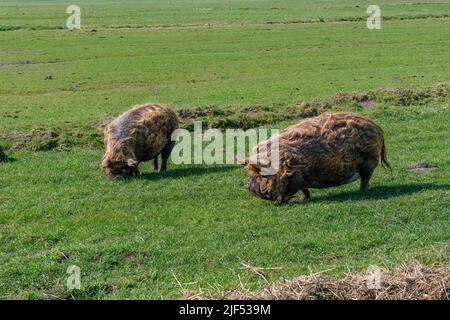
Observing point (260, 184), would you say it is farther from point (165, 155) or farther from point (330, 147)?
point (165, 155)

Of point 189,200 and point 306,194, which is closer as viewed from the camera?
point 306,194

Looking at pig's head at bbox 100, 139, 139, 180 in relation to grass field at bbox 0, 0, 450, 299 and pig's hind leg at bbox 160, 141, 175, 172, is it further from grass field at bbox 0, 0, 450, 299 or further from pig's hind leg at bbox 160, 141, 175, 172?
pig's hind leg at bbox 160, 141, 175, 172

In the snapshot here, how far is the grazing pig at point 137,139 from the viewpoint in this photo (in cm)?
1891

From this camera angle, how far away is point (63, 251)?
524 inches

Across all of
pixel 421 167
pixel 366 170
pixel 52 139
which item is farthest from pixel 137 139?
pixel 421 167

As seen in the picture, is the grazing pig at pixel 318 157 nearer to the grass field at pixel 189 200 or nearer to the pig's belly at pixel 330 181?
the pig's belly at pixel 330 181

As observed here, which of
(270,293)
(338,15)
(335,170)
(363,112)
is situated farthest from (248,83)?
(338,15)

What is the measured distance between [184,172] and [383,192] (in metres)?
6.05

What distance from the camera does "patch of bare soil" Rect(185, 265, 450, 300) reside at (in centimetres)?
928

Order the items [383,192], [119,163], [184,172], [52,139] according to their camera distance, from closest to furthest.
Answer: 1. [383,192]
2. [119,163]
3. [184,172]
4. [52,139]

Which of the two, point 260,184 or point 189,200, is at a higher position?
point 260,184

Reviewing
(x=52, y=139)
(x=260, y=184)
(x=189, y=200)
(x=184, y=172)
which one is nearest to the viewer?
(x=260, y=184)

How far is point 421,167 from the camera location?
19.2 metres
